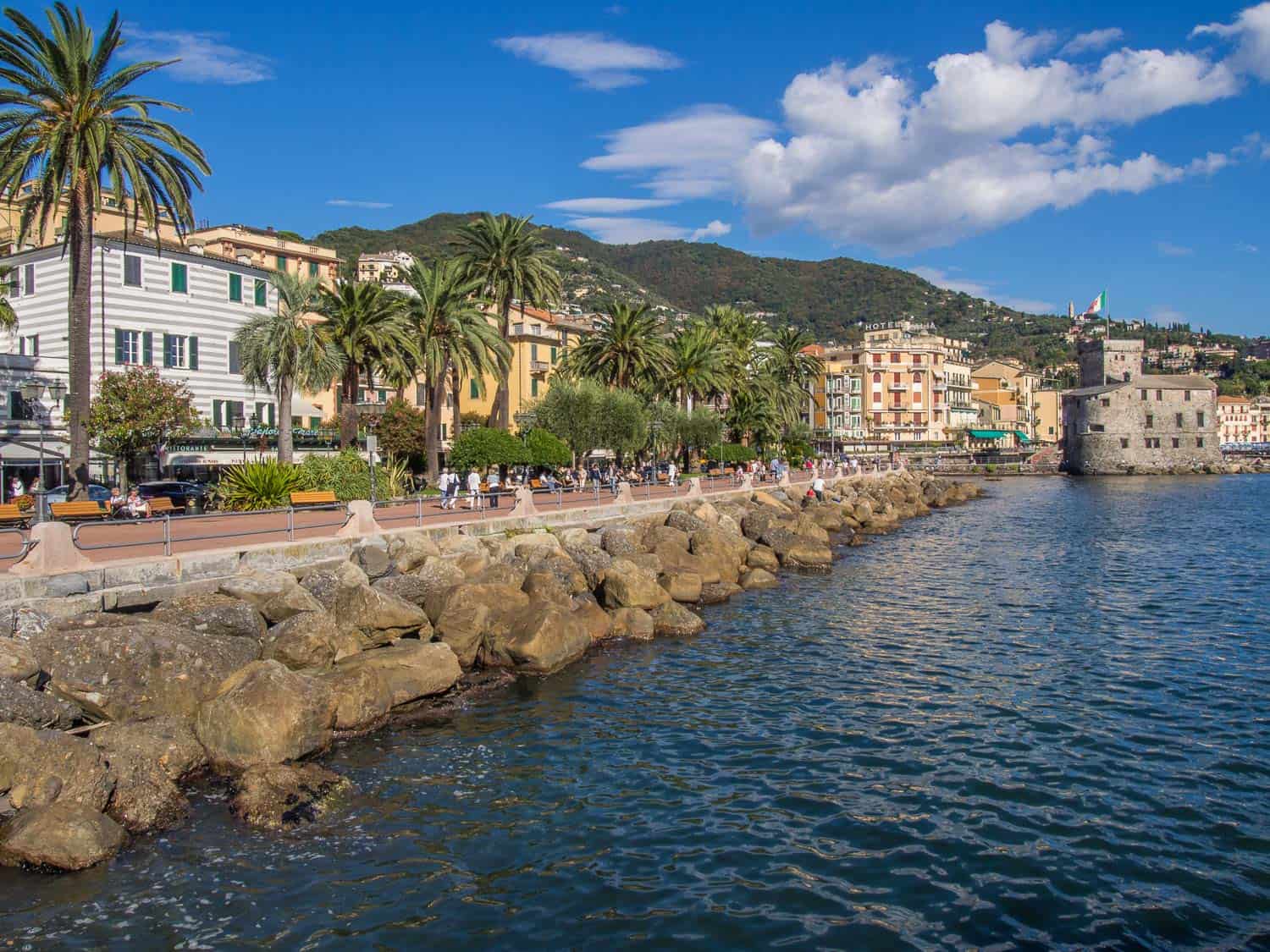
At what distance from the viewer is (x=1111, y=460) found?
107688 millimetres

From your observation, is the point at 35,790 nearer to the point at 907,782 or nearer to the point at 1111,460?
the point at 907,782

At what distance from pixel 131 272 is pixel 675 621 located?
31.1 m

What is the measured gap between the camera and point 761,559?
30.2m

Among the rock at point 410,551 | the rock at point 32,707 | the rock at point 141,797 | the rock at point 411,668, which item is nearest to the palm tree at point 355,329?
the rock at point 410,551

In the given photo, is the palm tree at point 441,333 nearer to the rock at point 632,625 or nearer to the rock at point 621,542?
the rock at point 621,542

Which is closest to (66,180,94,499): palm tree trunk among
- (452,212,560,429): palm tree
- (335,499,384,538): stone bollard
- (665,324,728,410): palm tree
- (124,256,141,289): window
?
(335,499,384,538): stone bollard

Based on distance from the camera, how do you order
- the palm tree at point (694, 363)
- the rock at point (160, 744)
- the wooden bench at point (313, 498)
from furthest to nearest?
the palm tree at point (694, 363) → the wooden bench at point (313, 498) → the rock at point (160, 744)

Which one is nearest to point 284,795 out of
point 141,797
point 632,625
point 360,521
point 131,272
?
point 141,797

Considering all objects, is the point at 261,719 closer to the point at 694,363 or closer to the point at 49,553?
the point at 49,553

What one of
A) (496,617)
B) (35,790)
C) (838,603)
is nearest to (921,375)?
(838,603)

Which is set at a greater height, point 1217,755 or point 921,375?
point 921,375

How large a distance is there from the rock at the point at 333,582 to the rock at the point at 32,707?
5471mm

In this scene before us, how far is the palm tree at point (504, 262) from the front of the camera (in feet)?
153

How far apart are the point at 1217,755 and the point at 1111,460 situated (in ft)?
347
